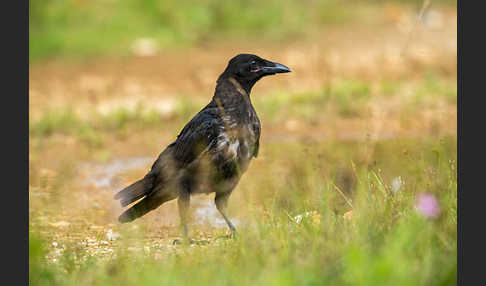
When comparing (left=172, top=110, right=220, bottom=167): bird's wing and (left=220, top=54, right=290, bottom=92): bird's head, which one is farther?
(left=220, top=54, right=290, bottom=92): bird's head

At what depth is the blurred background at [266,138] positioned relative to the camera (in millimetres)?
3934

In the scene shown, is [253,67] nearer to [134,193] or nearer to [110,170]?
[134,193]

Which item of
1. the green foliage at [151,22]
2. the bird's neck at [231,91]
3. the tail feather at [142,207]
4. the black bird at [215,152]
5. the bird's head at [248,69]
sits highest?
the bird's head at [248,69]

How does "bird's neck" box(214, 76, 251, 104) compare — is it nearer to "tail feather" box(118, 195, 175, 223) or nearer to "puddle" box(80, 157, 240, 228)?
"tail feather" box(118, 195, 175, 223)

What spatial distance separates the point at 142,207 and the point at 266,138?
3411 millimetres

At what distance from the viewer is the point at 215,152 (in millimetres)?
5410

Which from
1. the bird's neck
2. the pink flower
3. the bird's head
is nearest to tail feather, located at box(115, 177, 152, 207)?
the bird's neck

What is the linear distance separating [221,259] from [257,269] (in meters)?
0.42

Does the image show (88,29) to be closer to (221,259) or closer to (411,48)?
(411,48)

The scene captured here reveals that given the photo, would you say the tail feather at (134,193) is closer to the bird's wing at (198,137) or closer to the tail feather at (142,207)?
the tail feather at (142,207)

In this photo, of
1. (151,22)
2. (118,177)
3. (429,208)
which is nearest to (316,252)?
(429,208)

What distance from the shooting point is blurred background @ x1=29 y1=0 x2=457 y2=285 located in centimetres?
393

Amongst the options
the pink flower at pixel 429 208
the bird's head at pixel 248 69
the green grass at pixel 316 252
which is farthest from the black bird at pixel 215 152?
the pink flower at pixel 429 208

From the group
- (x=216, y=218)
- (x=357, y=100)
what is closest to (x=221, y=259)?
(x=216, y=218)
